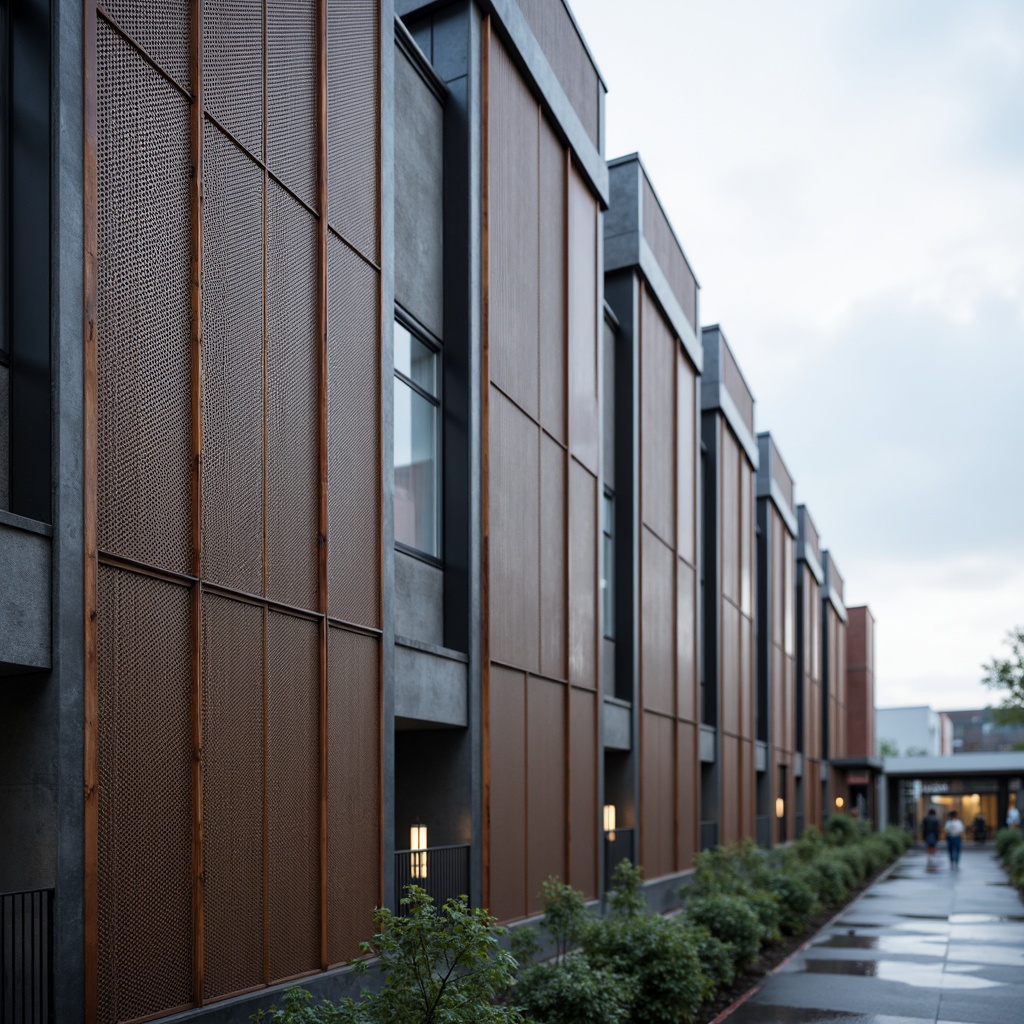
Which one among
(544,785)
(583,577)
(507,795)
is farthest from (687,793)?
(507,795)

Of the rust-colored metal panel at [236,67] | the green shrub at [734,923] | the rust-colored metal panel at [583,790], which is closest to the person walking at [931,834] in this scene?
the rust-colored metal panel at [583,790]

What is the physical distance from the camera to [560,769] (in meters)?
16.9

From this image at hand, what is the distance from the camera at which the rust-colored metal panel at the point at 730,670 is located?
2942 cm

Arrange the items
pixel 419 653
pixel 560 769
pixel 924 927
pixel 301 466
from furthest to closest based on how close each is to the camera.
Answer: pixel 924 927 → pixel 560 769 → pixel 419 653 → pixel 301 466

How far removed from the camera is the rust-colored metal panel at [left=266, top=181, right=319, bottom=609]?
10.3 metres

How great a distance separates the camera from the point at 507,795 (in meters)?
14.9

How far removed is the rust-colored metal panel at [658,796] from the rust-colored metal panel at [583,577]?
166 inches

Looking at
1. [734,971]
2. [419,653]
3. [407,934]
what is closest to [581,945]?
[734,971]

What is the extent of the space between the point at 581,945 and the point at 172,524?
746 cm

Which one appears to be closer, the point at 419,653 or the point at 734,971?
the point at 419,653

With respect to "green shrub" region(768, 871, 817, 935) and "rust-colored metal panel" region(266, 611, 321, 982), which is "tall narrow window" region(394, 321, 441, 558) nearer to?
"rust-colored metal panel" region(266, 611, 321, 982)

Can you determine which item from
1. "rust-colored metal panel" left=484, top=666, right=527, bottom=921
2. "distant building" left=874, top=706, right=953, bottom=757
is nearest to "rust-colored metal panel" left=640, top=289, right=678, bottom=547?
"rust-colored metal panel" left=484, top=666, right=527, bottom=921

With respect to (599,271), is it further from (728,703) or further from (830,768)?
(830,768)

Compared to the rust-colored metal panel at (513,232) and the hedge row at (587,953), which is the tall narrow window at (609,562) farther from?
the rust-colored metal panel at (513,232)
